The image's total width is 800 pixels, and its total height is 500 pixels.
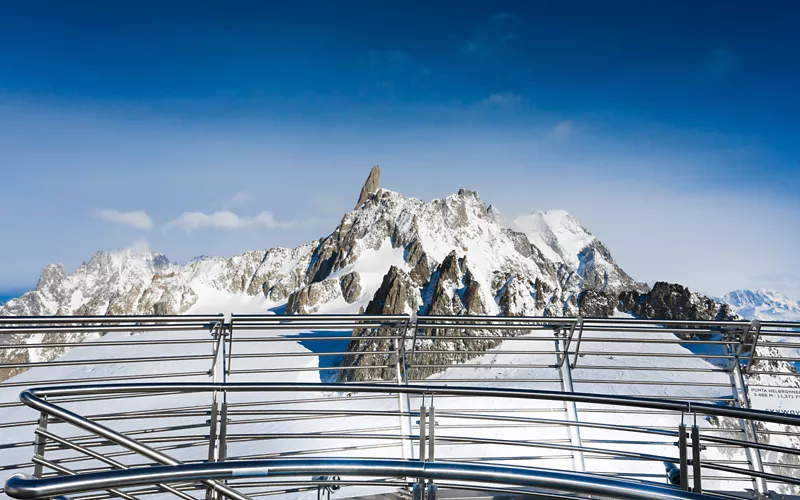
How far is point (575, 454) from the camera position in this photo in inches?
195

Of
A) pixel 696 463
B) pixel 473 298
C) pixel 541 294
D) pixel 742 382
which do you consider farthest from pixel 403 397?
pixel 541 294

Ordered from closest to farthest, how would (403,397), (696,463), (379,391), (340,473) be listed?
(340,473) → (696,463) → (379,391) → (403,397)

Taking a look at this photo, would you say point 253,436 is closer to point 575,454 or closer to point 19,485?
point 19,485

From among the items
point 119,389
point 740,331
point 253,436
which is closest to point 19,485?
point 119,389

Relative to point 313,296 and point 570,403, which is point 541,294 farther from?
point 570,403

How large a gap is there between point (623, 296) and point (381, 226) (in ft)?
305

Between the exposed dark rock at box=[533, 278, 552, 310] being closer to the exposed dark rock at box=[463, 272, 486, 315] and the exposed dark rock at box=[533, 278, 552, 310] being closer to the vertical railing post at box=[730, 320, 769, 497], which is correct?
the exposed dark rock at box=[463, 272, 486, 315]

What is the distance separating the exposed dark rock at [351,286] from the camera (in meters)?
168

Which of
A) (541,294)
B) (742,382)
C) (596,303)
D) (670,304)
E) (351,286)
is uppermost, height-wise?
(351,286)

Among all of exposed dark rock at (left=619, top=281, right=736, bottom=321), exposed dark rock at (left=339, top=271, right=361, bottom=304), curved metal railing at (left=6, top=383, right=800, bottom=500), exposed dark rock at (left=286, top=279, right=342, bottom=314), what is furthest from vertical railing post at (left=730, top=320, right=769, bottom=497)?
exposed dark rock at (left=339, top=271, right=361, bottom=304)

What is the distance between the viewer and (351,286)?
168375 millimetres

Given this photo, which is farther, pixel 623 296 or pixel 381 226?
pixel 381 226

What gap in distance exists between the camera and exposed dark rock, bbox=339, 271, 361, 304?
167875 millimetres

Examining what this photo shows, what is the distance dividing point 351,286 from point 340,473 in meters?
167
